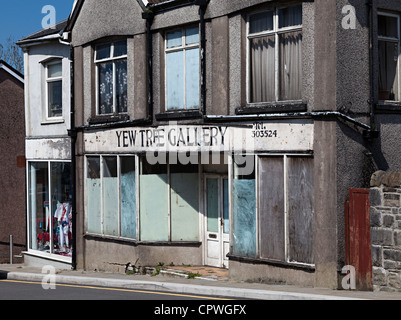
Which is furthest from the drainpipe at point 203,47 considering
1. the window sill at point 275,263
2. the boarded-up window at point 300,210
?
the window sill at point 275,263

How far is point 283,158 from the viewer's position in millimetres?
15539

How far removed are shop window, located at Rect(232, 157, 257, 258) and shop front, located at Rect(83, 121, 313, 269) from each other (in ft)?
0.07

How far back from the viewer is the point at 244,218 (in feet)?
54.2

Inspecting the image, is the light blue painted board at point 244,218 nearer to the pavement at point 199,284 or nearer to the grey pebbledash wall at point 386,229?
the pavement at point 199,284

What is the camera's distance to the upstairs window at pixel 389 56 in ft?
51.1

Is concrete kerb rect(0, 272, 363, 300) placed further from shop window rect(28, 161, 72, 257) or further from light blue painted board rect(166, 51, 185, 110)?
light blue painted board rect(166, 51, 185, 110)

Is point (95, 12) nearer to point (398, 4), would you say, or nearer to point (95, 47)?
point (95, 47)

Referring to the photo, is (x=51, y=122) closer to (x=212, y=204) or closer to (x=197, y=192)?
(x=197, y=192)

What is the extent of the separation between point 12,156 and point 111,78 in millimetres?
6308

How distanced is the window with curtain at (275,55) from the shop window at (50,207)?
781cm

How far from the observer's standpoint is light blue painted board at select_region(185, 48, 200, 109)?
17781 mm

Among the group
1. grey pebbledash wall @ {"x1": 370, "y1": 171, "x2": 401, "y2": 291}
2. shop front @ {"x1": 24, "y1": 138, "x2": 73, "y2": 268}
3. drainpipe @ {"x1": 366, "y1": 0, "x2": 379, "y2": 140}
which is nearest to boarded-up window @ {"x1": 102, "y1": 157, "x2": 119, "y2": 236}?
shop front @ {"x1": 24, "y1": 138, "x2": 73, "y2": 268}

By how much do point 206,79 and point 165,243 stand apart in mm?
4404

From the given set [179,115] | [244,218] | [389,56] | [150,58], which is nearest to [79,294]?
[244,218]
